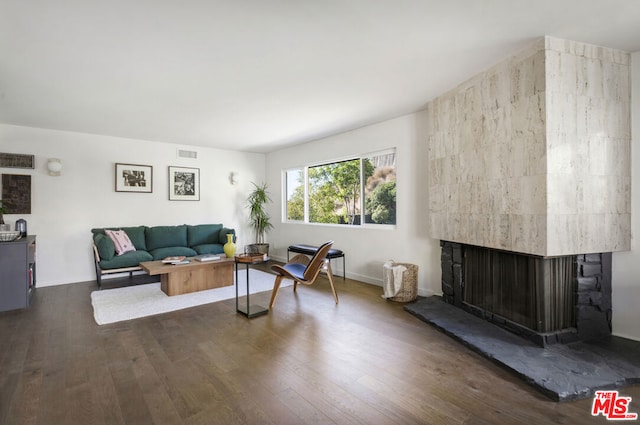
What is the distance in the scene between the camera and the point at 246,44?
244 centimetres

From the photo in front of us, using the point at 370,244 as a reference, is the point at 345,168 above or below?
above

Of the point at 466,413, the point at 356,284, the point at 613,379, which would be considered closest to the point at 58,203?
the point at 356,284

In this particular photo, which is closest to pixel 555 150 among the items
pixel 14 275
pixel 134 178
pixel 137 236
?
pixel 14 275

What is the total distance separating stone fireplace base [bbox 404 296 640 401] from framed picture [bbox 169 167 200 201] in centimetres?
517

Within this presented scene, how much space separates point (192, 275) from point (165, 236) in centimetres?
170

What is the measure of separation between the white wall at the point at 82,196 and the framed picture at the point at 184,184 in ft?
0.29

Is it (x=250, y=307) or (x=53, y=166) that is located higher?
(x=53, y=166)

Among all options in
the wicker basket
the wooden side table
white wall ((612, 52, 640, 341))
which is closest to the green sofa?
the wooden side table

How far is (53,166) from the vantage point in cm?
481

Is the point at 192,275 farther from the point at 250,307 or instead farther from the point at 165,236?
the point at 165,236

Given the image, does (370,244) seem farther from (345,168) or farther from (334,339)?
(334,339)

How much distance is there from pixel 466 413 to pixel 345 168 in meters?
4.16

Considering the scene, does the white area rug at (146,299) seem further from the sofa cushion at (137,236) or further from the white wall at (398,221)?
the white wall at (398,221)

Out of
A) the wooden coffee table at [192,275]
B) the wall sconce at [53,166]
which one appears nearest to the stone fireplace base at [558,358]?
the wooden coffee table at [192,275]
